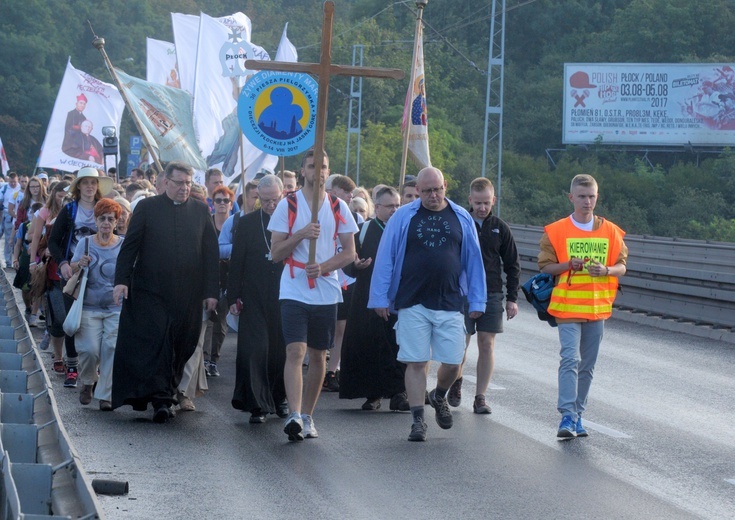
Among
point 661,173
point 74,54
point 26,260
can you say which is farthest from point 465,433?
point 74,54

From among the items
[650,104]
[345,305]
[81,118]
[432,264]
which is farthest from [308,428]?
[650,104]

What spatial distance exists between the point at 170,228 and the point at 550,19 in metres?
76.3

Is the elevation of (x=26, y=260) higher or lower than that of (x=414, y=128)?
lower

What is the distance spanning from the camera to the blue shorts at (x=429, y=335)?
9094 millimetres

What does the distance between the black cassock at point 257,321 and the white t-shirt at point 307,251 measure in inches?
33.7

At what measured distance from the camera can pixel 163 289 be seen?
10.0m

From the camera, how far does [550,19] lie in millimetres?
83938

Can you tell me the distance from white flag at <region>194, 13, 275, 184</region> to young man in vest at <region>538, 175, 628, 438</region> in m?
15.4

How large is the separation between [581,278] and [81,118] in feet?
67.5

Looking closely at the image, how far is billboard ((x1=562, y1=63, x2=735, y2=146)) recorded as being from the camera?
6288 centimetres

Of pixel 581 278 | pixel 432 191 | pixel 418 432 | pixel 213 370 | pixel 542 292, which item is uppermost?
pixel 432 191

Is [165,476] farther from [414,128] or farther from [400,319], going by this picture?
[414,128]

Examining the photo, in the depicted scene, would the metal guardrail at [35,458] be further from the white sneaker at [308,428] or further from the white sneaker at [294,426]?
the white sneaker at [308,428]

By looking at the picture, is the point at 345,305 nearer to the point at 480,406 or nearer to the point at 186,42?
the point at 480,406
